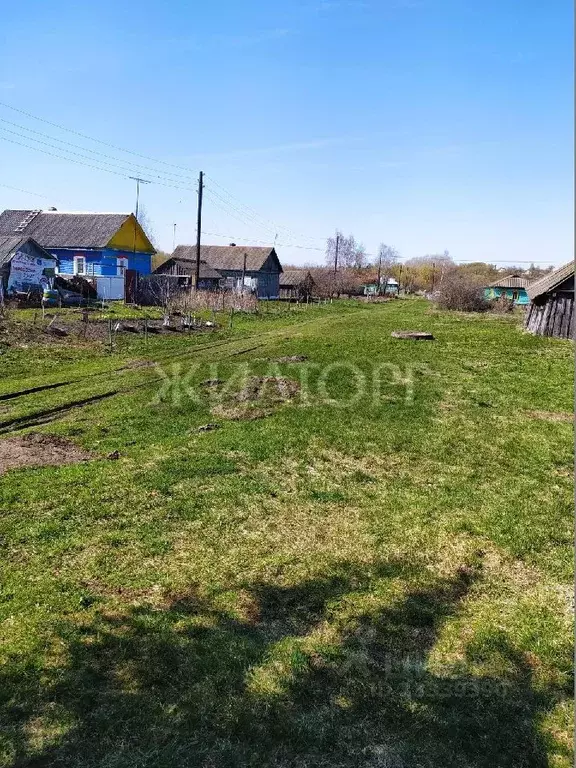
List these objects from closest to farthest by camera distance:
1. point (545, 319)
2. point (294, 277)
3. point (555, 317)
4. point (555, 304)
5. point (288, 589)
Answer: point (288, 589)
point (555, 304)
point (555, 317)
point (545, 319)
point (294, 277)

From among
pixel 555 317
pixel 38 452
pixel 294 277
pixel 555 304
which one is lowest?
pixel 38 452

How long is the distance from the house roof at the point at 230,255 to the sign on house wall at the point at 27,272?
83.4ft

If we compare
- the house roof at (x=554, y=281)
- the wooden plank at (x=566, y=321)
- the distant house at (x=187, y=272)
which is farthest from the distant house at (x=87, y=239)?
the wooden plank at (x=566, y=321)

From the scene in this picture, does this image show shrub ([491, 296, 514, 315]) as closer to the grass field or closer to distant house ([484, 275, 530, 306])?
distant house ([484, 275, 530, 306])

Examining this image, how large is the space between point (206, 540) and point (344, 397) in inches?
286

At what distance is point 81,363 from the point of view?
17438 millimetres

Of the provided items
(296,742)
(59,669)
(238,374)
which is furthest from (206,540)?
(238,374)

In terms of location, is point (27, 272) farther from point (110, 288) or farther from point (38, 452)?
point (38, 452)

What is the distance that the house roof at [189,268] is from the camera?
5344 cm

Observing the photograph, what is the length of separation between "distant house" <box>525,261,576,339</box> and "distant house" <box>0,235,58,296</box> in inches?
993

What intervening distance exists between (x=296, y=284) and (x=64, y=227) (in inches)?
1089

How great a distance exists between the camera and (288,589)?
5453 mm

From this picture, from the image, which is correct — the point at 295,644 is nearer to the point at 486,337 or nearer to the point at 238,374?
the point at 238,374

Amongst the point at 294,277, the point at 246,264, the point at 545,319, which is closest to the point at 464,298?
the point at 545,319
